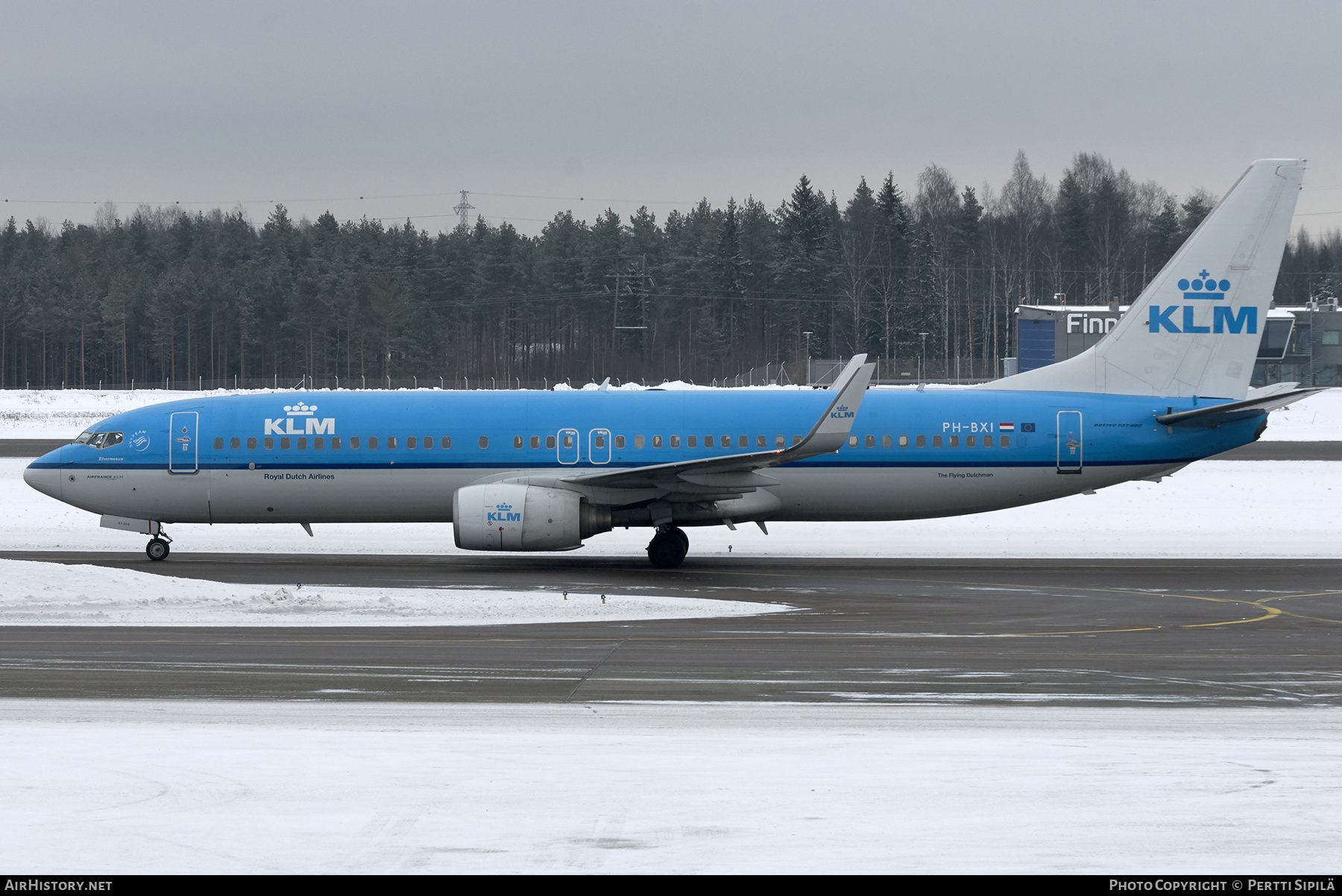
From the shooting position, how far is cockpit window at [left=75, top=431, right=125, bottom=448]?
26.0 m

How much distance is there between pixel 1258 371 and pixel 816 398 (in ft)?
220

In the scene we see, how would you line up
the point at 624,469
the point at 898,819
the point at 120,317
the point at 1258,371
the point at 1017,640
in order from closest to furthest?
the point at 898,819, the point at 1017,640, the point at 624,469, the point at 1258,371, the point at 120,317

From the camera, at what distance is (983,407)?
25531 millimetres

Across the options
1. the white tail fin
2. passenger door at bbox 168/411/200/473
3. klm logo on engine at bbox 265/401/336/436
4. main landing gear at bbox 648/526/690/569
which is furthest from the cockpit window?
the white tail fin

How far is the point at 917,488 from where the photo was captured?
25266 millimetres

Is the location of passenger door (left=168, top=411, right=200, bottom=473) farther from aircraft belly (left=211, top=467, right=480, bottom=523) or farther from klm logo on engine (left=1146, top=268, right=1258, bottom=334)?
klm logo on engine (left=1146, top=268, right=1258, bottom=334)

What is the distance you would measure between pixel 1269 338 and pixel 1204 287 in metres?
59.7

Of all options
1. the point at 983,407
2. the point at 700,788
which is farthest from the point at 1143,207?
the point at 700,788

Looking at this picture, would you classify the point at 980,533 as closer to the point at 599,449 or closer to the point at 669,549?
the point at 669,549

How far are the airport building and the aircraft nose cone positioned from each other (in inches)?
2455

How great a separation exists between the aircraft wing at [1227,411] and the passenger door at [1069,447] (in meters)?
1.56

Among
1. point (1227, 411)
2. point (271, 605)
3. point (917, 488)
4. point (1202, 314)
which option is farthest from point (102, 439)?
point (1202, 314)

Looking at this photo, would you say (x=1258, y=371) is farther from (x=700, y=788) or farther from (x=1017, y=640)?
(x=700, y=788)

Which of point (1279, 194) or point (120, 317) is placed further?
point (120, 317)
